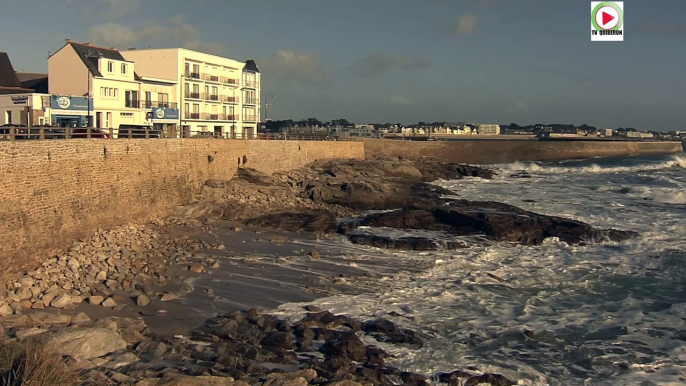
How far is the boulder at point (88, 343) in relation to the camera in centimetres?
948

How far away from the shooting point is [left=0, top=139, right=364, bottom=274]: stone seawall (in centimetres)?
1438

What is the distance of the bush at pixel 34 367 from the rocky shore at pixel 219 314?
18.3 inches

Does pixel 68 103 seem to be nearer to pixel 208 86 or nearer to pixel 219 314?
pixel 208 86

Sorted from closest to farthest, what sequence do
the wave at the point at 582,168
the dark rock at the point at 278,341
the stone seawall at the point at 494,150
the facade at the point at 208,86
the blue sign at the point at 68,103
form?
the dark rock at the point at 278,341 → the blue sign at the point at 68,103 → the facade at the point at 208,86 → the wave at the point at 582,168 → the stone seawall at the point at 494,150

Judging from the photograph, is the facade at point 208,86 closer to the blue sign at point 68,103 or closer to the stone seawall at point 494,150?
the blue sign at point 68,103

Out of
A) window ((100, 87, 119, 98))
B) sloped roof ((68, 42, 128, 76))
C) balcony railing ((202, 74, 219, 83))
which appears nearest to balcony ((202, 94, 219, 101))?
balcony railing ((202, 74, 219, 83))

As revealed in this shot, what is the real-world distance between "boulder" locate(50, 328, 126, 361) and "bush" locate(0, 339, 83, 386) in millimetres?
855

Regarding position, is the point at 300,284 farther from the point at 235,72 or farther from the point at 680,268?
the point at 235,72

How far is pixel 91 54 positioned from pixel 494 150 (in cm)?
4284

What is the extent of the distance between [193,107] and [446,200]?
20597 mm

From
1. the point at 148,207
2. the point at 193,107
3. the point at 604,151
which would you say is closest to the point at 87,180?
the point at 148,207

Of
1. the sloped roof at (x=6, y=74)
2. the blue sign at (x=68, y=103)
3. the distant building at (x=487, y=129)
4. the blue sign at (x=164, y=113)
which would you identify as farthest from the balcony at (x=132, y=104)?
the distant building at (x=487, y=129)

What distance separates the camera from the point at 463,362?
10.7 metres

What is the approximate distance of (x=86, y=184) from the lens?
17688 millimetres
